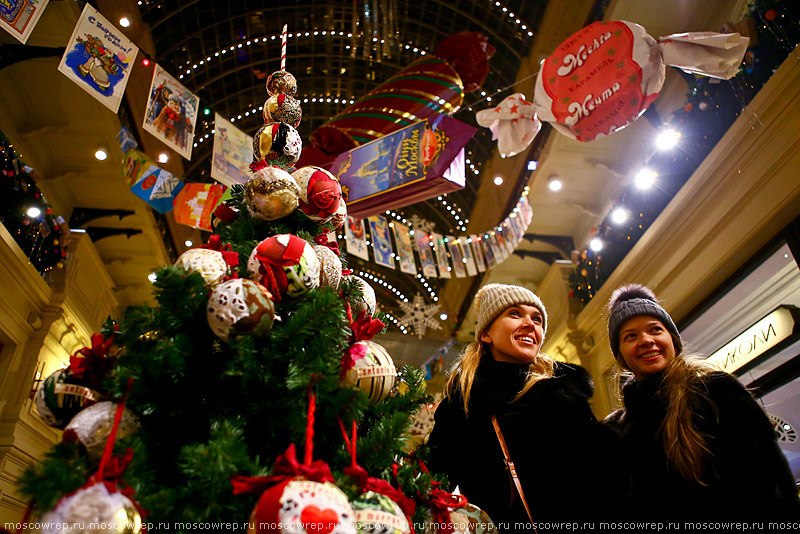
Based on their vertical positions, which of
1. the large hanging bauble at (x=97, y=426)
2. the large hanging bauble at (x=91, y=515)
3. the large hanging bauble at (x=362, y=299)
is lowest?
the large hanging bauble at (x=91, y=515)

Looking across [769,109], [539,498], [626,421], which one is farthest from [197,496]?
[769,109]

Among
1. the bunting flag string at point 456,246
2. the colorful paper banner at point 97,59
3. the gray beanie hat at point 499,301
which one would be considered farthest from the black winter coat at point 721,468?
the bunting flag string at point 456,246

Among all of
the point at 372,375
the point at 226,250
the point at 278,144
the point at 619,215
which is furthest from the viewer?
the point at 619,215

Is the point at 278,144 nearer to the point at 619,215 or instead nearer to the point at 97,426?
the point at 97,426

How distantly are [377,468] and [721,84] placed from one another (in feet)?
20.0

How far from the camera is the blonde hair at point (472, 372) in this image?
86.0 inches

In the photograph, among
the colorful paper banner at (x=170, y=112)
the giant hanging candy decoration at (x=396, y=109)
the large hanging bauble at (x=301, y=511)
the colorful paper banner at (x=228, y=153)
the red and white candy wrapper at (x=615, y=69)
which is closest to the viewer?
the large hanging bauble at (x=301, y=511)

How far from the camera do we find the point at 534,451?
1985mm

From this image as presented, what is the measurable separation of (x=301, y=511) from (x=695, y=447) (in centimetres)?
169

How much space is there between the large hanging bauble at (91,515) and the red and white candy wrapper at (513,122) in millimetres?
5263

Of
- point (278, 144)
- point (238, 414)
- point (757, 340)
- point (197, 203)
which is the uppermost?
point (197, 203)

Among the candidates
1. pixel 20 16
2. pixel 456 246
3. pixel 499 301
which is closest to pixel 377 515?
pixel 499 301

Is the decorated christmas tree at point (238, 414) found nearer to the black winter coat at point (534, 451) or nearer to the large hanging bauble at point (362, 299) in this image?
the large hanging bauble at point (362, 299)

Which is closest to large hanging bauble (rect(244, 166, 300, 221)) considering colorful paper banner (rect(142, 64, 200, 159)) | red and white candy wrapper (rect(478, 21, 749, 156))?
red and white candy wrapper (rect(478, 21, 749, 156))
